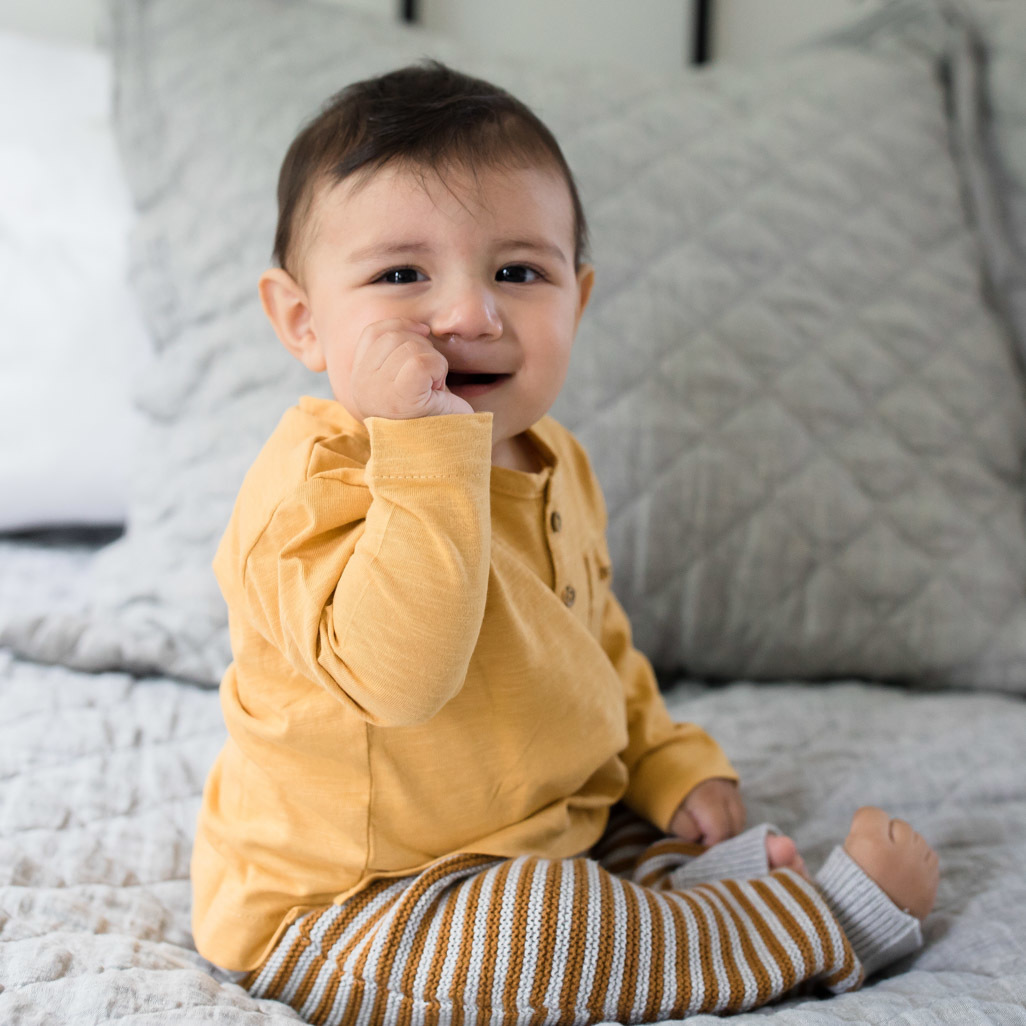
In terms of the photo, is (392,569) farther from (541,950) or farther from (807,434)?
(807,434)

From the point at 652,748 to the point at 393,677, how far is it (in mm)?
391

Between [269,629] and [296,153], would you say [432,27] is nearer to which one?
[296,153]

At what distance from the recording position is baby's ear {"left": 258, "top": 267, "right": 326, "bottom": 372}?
2.23ft

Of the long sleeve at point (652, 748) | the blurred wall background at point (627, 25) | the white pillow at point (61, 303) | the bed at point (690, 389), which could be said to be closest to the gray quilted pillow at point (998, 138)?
the bed at point (690, 389)

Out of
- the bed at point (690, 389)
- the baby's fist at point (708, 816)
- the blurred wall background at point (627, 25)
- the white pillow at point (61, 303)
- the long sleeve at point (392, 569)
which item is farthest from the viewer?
the blurred wall background at point (627, 25)

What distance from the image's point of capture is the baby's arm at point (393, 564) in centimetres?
52

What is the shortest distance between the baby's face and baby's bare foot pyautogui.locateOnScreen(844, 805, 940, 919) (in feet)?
1.30

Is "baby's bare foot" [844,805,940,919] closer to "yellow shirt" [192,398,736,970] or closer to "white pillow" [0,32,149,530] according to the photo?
"yellow shirt" [192,398,736,970]

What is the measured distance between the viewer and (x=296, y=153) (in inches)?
27.4

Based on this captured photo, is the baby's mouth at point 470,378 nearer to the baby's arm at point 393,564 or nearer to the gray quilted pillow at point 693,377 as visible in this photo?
the baby's arm at point 393,564

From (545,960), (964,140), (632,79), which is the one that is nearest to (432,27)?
(632,79)

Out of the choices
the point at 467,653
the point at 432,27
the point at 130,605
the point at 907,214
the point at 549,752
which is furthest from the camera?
the point at 432,27

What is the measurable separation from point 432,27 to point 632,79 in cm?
56

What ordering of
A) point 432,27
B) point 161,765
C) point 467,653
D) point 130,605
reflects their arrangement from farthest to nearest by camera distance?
point 432,27 < point 130,605 < point 161,765 < point 467,653
